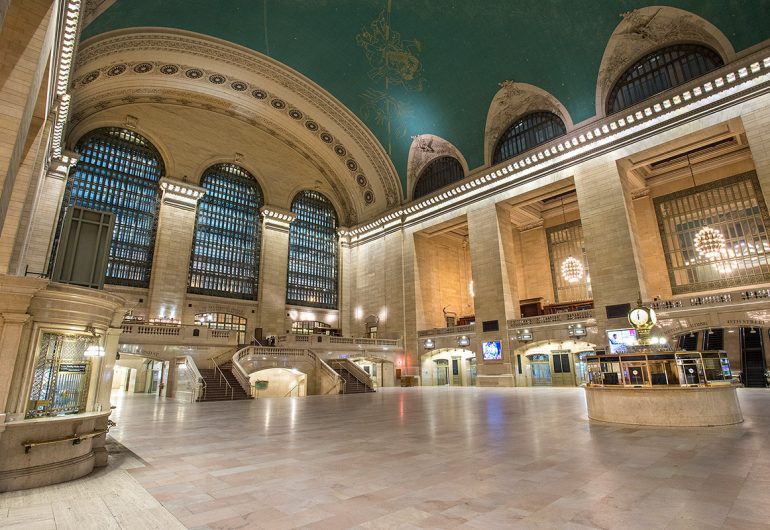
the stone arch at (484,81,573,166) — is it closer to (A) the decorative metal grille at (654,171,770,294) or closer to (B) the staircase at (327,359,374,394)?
(A) the decorative metal grille at (654,171,770,294)

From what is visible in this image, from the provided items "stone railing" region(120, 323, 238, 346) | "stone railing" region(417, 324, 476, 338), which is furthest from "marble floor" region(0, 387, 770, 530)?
"stone railing" region(417, 324, 476, 338)

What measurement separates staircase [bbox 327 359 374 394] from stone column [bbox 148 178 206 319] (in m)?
9.50

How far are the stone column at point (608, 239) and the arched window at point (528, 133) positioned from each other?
327 cm

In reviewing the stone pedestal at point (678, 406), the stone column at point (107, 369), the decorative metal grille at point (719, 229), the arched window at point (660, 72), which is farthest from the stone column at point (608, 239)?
the stone column at point (107, 369)

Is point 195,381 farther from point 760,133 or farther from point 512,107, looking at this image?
point 760,133

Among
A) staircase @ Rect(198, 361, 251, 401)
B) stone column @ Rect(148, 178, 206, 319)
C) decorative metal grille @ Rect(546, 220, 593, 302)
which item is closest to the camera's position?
staircase @ Rect(198, 361, 251, 401)

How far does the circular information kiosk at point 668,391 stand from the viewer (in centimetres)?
655

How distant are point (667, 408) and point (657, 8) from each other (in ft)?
58.5

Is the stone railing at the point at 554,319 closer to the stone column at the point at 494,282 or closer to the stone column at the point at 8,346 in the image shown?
the stone column at the point at 494,282

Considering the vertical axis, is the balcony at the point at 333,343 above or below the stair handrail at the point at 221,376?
above

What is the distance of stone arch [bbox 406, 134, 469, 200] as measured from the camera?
988 inches

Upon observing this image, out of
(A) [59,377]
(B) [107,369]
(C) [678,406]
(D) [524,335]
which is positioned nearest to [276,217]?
(D) [524,335]

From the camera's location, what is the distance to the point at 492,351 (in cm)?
2028

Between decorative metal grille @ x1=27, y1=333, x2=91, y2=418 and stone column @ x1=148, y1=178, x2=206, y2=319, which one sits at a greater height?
stone column @ x1=148, y1=178, x2=206, y2=319
